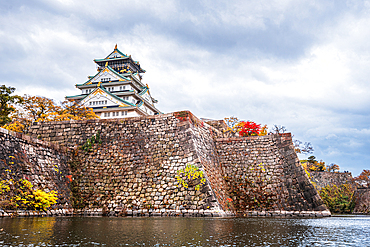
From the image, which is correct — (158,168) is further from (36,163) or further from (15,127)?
(15,127)

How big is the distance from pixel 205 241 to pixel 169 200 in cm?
764

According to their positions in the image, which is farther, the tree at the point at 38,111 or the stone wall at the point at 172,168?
the tree at the point at 38,111

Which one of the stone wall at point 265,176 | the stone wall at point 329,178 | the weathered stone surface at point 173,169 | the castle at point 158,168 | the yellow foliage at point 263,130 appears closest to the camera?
the castle at point 158,168

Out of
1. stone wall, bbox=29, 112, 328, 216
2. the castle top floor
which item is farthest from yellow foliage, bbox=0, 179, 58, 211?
the castle top floor

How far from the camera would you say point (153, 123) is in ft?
52.4

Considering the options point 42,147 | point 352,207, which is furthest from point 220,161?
point 352,207

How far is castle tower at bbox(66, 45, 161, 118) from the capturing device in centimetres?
4009

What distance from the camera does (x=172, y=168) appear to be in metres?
13.8

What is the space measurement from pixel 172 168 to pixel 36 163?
627 cm

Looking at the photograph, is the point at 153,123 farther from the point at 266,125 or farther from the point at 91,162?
the point at 266,125

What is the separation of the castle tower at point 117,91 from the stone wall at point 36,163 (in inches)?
1000

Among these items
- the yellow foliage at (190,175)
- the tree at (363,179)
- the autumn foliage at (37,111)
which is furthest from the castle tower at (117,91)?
the tree at (363,179)

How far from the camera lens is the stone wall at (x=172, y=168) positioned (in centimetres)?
1314

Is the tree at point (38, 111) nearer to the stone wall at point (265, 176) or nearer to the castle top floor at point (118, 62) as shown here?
the stone wall at point (265, 176)
